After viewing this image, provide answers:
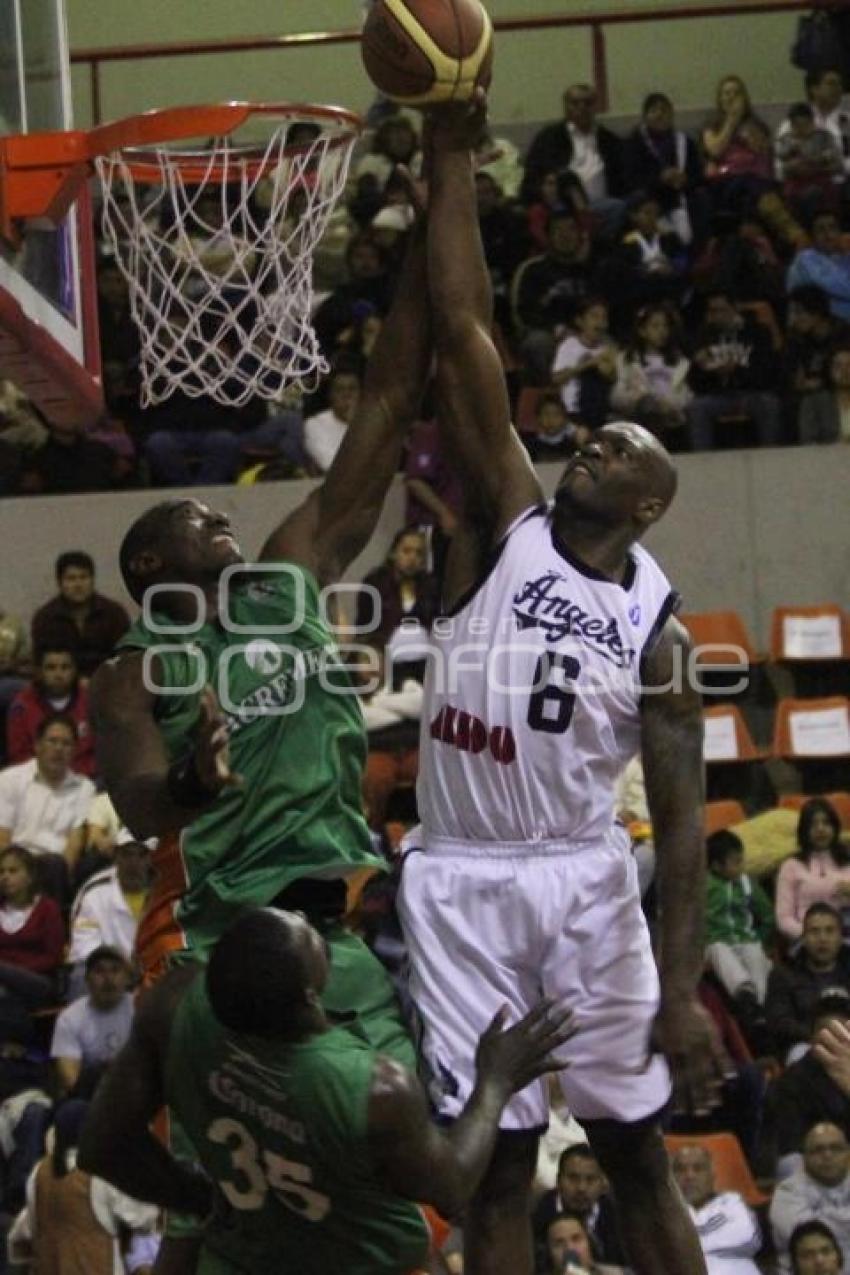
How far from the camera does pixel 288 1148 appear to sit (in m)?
4.89

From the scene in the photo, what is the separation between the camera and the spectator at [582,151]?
16781mm

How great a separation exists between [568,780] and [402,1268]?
1.25 m

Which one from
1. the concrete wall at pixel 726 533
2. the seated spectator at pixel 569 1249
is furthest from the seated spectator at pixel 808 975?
the concrete wall at pixel 726 533

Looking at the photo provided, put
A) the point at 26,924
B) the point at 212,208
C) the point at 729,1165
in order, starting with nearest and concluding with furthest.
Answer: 1. the point at 212,208
2. the point at 729,1165
3. the point at 26,924

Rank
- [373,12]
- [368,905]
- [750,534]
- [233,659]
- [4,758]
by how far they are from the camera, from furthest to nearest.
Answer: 1. [750,534]
2. [4,758]
3. [368,905]
4. [373,12]
5. [233,659]

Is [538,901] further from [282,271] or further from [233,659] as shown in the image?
[282,271]

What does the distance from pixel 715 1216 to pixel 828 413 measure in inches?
236

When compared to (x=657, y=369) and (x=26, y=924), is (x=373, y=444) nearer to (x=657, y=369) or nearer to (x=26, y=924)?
(x=26, y=924)

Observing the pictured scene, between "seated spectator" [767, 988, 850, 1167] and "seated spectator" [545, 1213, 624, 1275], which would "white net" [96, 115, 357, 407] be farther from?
"seated spectator" [767, 988, 850, 1167]

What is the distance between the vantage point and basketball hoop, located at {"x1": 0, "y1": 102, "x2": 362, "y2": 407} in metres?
7.32

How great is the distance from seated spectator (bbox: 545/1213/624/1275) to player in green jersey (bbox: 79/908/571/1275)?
4354 mm

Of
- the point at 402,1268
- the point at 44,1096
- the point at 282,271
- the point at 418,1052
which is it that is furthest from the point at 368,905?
the point at 402,1268

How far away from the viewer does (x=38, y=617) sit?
13492 mm

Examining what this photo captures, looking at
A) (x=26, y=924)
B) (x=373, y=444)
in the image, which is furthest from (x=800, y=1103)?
(x=373, y=444)
